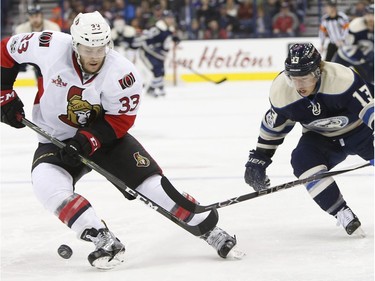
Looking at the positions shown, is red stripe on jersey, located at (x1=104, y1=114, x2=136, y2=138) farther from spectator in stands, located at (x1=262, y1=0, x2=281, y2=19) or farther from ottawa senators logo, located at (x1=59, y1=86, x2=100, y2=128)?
spectator in stands, located at (x1=262, y1=0, x2=281, y2=19)

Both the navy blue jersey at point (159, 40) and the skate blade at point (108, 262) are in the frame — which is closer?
the skate blade at point (108, 262)

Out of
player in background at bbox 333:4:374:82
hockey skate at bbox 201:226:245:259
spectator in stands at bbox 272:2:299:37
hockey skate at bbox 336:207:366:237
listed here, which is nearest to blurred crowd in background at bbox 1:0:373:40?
spectator in stands at bbox 272:2:299:37

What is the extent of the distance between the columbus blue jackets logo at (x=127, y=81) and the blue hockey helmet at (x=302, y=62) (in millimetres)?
562

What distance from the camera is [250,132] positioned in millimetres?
6531

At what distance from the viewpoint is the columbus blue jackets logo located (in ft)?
9.74

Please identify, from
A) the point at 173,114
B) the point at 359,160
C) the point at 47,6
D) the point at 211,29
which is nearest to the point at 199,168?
the point at 359,160

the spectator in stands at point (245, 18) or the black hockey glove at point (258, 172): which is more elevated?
the black hockey glove at point (258, 172)

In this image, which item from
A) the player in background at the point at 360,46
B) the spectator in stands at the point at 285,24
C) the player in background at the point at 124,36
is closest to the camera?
the player in background at the point at 360,46

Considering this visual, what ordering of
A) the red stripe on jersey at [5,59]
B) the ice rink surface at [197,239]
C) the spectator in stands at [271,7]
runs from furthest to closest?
the spectator in stands at [271,7] < the red stripe on jersey at [5,59] < the ice rink surface at [197,239]

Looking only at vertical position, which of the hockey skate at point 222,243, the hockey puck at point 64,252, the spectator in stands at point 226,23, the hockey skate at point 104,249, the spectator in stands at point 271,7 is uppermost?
the hockey skate at point 104,249

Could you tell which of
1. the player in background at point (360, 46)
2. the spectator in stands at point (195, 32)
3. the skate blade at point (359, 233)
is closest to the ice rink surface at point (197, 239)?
the skate blade at point (359, 233)

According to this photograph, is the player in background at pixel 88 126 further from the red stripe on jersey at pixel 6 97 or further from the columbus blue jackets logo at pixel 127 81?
the red stripe on jersey at pixel 6 97

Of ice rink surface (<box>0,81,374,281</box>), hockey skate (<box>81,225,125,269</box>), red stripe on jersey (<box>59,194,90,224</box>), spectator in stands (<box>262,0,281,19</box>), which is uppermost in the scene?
red stripe on jersey (<box>59,194,90,224</box>)

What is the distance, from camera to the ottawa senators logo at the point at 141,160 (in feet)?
10.0
